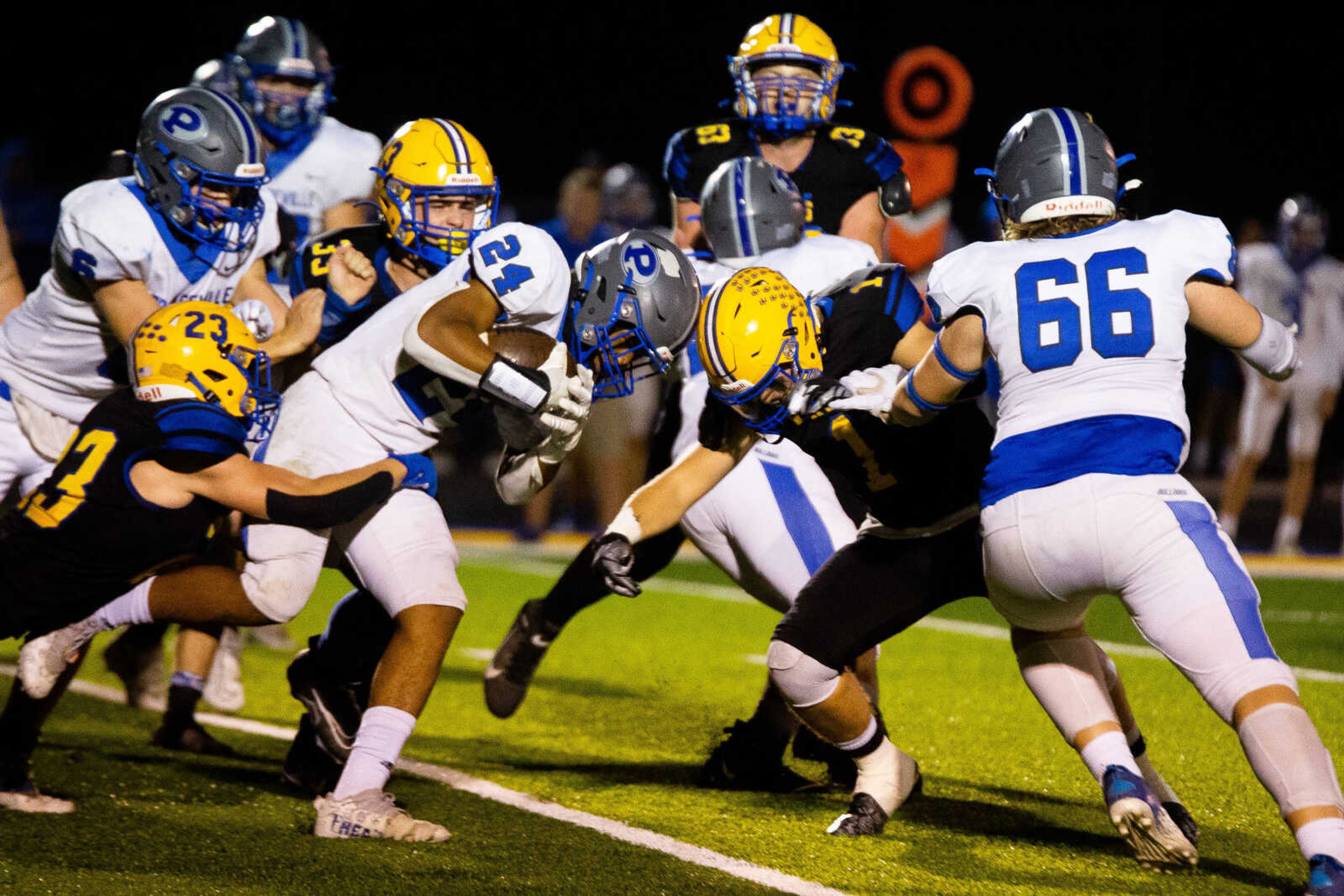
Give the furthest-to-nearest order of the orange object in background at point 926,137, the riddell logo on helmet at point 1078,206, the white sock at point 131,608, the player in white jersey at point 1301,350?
the orange object in background at point 926,137 → the player in white jersey at point 1301,350 → the white sock at point 131,608 → the riddell logo on helmet at point 1078,206

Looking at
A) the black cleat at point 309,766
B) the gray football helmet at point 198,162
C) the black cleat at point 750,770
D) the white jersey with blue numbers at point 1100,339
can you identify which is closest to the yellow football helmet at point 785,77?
the gray football helmet at point 198,162

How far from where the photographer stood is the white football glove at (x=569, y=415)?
133 inches

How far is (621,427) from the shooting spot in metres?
8.89

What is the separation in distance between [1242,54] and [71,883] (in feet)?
45.8

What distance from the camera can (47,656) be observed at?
11.3 feet

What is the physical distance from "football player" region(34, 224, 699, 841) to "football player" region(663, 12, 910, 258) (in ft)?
4.81

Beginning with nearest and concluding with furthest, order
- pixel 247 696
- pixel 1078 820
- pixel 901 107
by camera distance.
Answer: pixel 1078 820 → pixel 247 696 → pixel 901 107

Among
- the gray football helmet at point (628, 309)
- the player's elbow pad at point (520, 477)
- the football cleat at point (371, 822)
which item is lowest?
the football cleat at point (371, 822)

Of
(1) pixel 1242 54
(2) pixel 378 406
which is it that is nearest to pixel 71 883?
(2) pixel 378 406

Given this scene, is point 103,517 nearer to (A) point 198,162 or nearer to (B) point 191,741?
(A) point 198,162

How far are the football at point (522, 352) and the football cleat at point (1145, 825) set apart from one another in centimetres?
146

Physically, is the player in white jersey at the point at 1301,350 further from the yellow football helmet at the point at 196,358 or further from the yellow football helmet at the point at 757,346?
the yellow football helmet at the point at 196,358

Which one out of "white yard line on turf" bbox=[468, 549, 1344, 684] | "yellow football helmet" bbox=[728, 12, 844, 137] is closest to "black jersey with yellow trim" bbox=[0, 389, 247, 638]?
"yellow football helmet" bbox=[728, 12, 844, 137]

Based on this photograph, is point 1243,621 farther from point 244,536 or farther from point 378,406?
point 244,536
